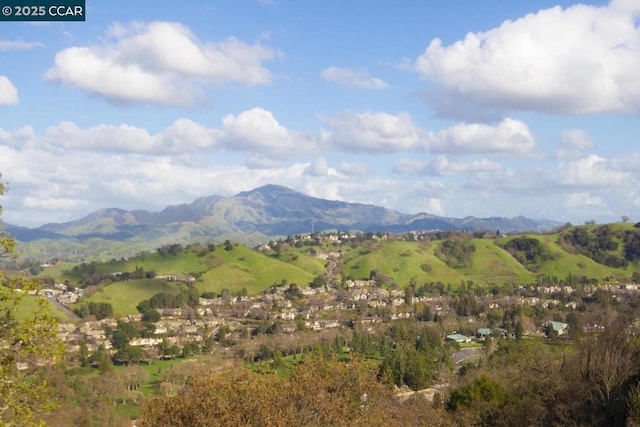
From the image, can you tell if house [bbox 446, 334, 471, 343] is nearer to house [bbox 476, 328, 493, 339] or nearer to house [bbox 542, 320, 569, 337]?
house [bbox 476, 328, 493, 339]

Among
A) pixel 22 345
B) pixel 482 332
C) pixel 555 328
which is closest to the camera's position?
pixel 22 345

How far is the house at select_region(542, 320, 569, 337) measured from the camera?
12284 centimetres

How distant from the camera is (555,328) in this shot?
129125 mm

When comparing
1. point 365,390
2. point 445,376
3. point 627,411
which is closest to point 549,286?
point 445,376

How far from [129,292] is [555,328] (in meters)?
134

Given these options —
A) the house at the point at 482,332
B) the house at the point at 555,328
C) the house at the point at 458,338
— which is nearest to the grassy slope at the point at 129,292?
the house at the point at 458,338

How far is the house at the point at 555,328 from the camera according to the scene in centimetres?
12284

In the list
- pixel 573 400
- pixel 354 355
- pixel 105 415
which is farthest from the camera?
pixel 105 415

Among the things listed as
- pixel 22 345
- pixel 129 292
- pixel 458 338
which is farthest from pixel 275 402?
pixel 129 292

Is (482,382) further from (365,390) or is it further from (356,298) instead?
(356,298)

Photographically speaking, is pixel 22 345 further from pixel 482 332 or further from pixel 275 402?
pixel 482 332

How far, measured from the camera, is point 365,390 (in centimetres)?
2956

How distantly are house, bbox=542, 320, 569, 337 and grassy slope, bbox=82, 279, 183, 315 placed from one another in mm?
120281

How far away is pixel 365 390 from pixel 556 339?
10213 cm
